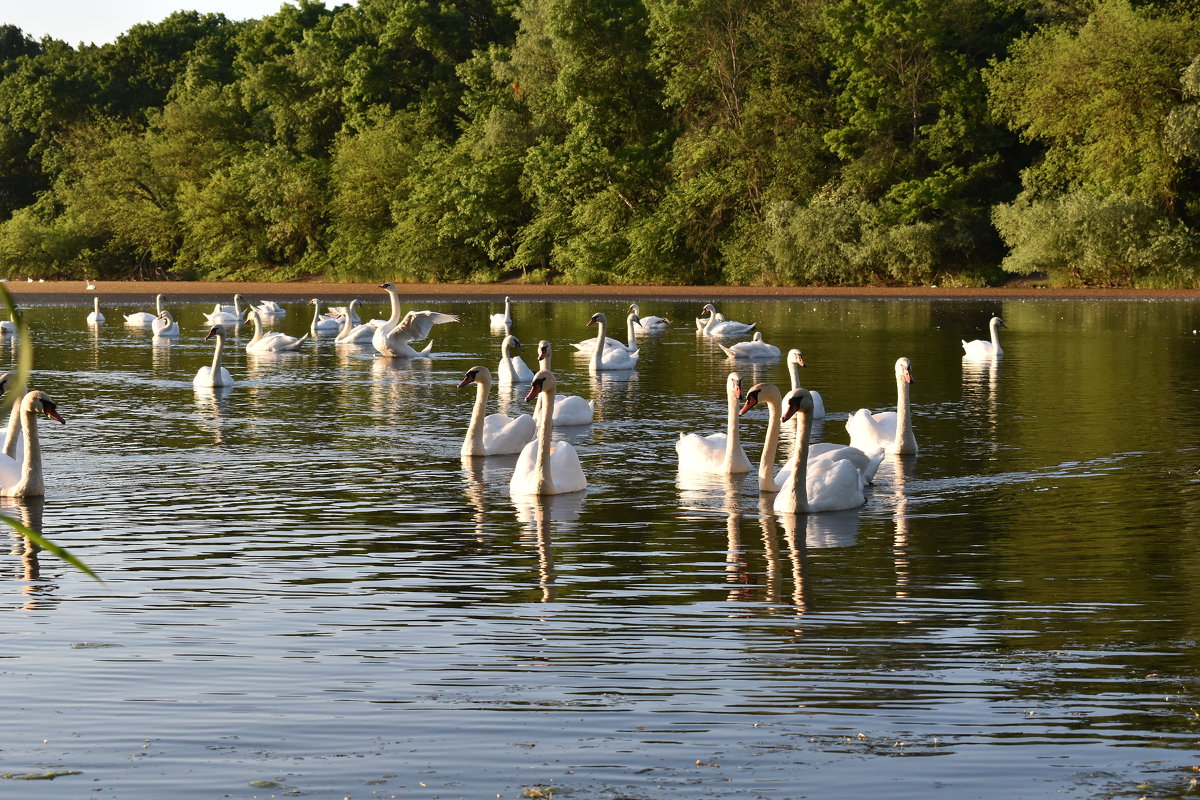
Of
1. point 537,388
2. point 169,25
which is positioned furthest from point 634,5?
point 537,388

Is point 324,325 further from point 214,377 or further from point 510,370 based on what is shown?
point 510,370

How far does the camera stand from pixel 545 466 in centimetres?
1374

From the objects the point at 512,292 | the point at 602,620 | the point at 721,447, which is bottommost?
the point at 602,620

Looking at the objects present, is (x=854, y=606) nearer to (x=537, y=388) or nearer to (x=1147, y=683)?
(x=1147, y=683)

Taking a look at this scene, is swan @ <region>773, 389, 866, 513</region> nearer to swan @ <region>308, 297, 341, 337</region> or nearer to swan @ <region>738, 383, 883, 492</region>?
swan @ <region>738, 383, 883, 492</region>

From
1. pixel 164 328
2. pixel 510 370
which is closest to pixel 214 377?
pixel 510 370

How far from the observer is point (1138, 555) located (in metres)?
11.0

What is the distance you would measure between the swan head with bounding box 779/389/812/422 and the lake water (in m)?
0.87

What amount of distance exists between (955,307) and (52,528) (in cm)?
3964

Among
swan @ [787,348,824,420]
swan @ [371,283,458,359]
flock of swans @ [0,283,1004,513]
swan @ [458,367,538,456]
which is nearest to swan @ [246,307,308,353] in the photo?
swan @ [371,283,458,359]

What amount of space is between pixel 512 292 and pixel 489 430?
48500mm

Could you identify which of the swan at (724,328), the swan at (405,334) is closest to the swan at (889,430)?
the swan at (405,334)

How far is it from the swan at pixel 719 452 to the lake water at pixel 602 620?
343 millimetres

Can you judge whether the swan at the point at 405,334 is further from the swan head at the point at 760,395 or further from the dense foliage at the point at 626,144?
the dense foliage at the point at 626,144
